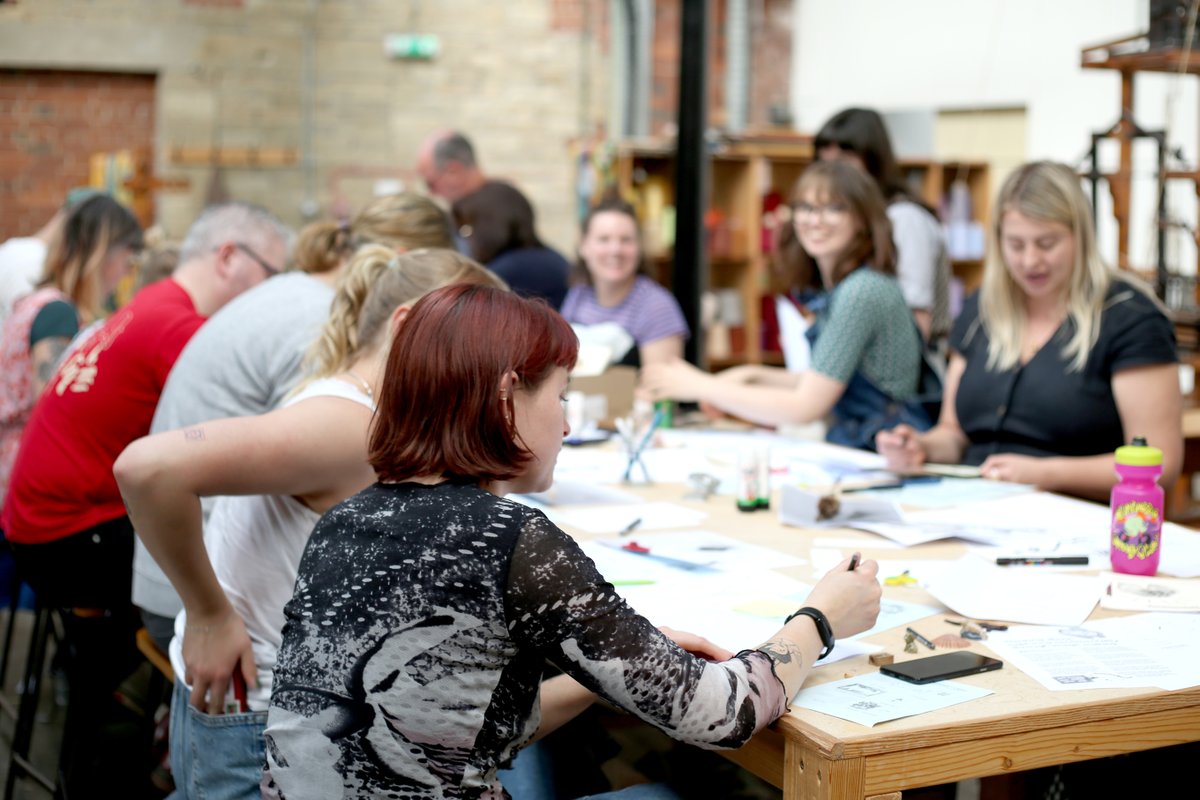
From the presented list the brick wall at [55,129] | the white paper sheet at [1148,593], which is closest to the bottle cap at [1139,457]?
the white paper sheet at [1148,593]

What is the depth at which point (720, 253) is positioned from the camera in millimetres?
7227

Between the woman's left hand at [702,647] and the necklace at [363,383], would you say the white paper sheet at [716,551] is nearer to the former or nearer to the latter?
the woman's left hand at [702,647]

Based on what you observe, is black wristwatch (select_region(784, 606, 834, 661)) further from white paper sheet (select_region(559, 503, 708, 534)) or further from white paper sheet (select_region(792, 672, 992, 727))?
white paper sheet (select_region(559, 503, 708, 534))

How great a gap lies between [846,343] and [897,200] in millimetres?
1355

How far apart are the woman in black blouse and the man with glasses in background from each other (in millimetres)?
1645

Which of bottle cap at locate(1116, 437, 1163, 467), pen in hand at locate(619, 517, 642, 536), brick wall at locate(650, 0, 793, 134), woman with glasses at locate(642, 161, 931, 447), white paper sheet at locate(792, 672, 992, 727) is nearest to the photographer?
white paper sheet at locate(792, 672, 992, 727)

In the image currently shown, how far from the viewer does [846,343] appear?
3.38 m

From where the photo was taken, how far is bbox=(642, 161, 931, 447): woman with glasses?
340 cm

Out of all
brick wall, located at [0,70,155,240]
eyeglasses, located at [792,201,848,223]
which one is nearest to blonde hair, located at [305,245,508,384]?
eyeglasses, located at [792,201,848,223]

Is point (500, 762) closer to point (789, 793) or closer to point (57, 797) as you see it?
point (789, 793)

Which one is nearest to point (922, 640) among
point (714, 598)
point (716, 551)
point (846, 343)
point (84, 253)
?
point (714, 598)

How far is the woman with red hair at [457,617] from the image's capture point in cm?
137

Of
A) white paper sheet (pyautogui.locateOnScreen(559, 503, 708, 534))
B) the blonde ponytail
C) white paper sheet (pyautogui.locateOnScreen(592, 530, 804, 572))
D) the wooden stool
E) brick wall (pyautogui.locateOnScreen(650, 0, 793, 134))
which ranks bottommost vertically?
the wooden stool

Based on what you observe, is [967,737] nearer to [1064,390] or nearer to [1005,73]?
[1064,390]
